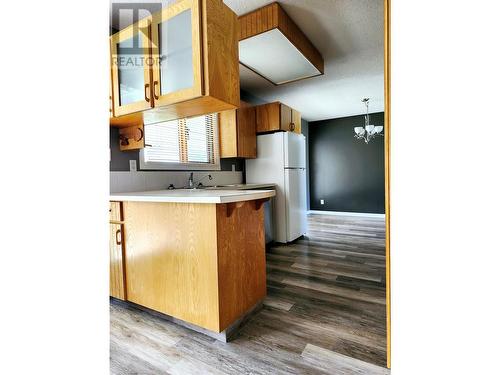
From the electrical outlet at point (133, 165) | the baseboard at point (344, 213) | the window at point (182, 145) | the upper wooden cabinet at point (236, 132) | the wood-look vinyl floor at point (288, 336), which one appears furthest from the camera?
the baseboard at point (344, 213)

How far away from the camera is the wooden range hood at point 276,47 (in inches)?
84.2

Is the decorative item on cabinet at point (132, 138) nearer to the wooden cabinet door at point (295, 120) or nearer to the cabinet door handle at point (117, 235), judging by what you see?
the cabinet door handle at point (117, 235)

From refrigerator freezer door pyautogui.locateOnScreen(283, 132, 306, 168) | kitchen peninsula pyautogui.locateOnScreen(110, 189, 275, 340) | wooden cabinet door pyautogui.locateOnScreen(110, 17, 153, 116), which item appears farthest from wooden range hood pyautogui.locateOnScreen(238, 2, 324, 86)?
kitchen peninsula pyautogui.locateOnScreen(110, 189, 275, 340)

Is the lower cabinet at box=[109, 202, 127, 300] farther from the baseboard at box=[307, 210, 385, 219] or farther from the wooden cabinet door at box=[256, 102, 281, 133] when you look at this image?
the baseboard at box=[307, 210, 385, 219]

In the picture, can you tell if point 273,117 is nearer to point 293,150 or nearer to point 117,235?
point 293,150

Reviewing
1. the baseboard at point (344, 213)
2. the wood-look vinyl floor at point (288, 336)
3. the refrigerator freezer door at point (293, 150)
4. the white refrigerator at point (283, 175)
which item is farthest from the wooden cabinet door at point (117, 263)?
the baseboard at point (344, 213)

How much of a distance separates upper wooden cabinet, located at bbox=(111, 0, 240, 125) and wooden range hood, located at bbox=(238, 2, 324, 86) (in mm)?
614

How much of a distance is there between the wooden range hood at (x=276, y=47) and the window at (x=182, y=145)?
3.17 feet

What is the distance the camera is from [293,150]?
3.75 meters

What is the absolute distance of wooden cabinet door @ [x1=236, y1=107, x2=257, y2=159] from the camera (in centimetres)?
344
